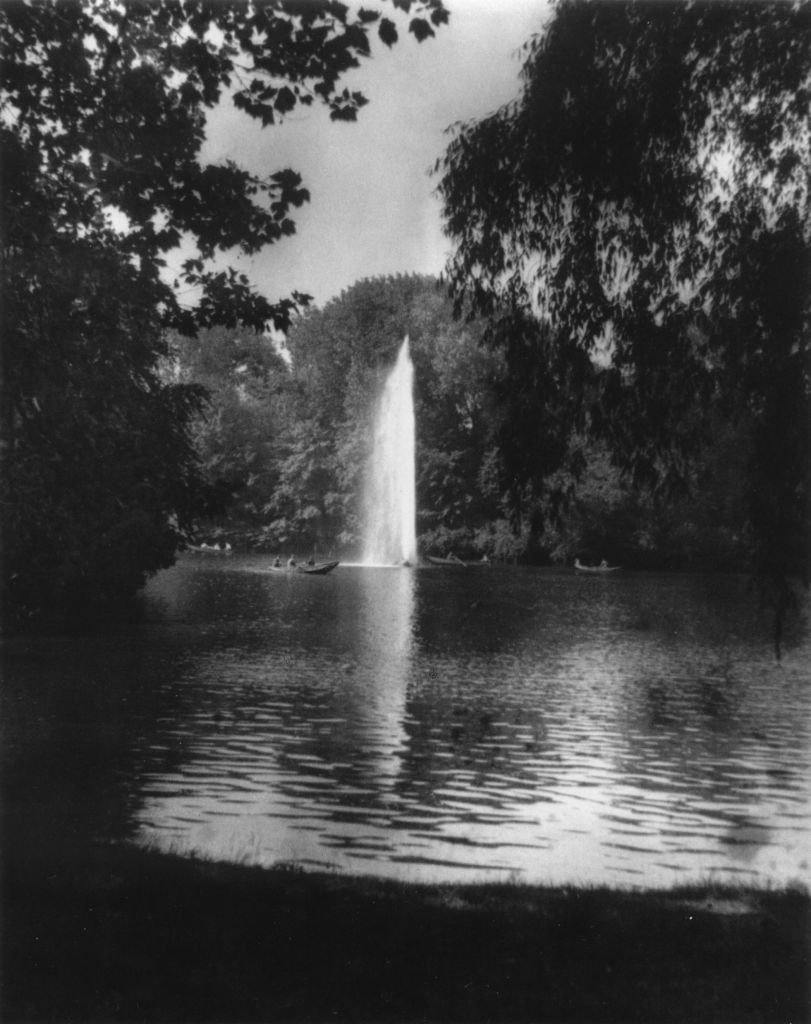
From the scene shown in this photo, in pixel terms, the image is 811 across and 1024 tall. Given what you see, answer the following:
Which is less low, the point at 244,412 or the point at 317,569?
the point at 244,412

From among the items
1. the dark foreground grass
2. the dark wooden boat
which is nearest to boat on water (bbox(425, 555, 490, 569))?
the dark wooden boat

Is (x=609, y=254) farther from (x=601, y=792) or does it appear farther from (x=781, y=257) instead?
(x=601, y=792)

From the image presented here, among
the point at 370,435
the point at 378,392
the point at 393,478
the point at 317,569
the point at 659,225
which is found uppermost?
the point at 378,392

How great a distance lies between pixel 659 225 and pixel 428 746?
701 centimetres

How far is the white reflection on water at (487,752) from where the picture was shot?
25.9ft

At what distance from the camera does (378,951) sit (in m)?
4.86

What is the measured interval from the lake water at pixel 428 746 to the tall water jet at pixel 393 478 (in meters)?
32.3

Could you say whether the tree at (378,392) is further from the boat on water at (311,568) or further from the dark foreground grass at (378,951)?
the dark foreground grass at (378,951)

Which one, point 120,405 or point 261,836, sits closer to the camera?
point 261,836

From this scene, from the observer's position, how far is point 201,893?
567 cm

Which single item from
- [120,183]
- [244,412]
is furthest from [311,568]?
[120,183]

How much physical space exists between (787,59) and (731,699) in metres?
11.5

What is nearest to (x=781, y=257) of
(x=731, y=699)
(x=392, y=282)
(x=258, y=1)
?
(x=258, y=1)

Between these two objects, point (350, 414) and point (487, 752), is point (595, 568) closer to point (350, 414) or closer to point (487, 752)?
point (350, 414)
